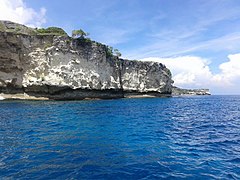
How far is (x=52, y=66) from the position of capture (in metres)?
56.6

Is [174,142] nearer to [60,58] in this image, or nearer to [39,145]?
[39,145]

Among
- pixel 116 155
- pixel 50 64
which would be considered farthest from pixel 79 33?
pixel 116 155

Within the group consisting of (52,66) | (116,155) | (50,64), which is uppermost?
(50,64)

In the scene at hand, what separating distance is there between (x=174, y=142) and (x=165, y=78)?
79948 mm

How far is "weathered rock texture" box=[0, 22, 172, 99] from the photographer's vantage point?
2117 inches

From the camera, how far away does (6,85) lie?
2089 inches

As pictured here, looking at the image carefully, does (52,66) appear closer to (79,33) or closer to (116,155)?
(79,33)

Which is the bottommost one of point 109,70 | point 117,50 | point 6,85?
point 6,85

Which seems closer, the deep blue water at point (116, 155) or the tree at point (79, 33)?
the deep blue water at point (116, 155)

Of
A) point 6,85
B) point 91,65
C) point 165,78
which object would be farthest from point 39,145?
point 165,78

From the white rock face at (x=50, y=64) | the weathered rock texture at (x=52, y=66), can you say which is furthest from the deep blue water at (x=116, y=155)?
the white rock face at (x=50, y=64)

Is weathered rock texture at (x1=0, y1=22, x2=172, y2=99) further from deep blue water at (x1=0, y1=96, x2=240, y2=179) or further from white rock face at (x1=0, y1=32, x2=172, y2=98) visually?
deep blue water at (x1=0, y1=96, x2=240, y2=179)

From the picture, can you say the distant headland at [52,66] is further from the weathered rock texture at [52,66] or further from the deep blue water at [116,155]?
the deep blue water at [116,155]

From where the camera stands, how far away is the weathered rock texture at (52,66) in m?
53.8
